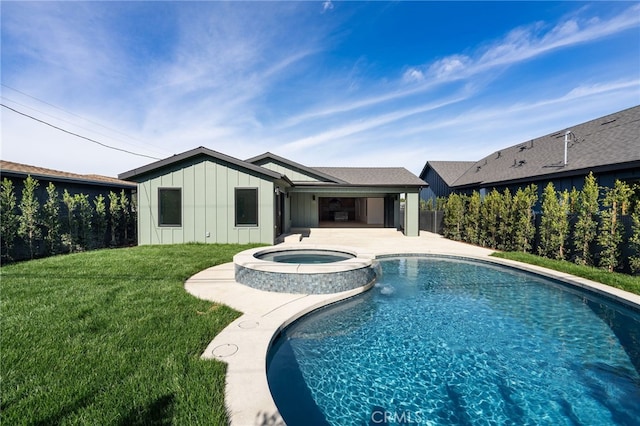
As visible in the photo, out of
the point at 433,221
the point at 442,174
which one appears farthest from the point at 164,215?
the point at 442,174

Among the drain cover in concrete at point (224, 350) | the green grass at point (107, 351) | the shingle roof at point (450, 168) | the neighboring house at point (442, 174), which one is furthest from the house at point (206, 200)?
the shingle roof at point (450, 168)

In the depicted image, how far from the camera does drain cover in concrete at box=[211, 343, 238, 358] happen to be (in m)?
3.47

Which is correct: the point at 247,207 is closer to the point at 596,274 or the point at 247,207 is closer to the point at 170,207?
the point at 170,207

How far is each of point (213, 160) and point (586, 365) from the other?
39.8 feet

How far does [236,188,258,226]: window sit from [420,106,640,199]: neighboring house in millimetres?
13620

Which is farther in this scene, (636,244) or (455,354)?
(636,244)

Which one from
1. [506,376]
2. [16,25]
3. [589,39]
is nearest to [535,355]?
[506,376]

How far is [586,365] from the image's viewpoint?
3.92 meters

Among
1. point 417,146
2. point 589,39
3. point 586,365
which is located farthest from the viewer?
point 417,146

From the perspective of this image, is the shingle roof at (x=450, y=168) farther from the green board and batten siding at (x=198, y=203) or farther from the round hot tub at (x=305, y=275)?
the round hot tub at (x=305, y=275)

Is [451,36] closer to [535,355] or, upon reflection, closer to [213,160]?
[213,160]

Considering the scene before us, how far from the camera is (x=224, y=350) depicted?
357 centimetres

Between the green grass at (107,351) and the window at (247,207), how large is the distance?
17.9 feet

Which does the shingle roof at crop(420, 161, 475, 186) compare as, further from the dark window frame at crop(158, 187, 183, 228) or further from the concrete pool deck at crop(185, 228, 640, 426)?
the dark window frame at crop(158, 187, 183, 228)
